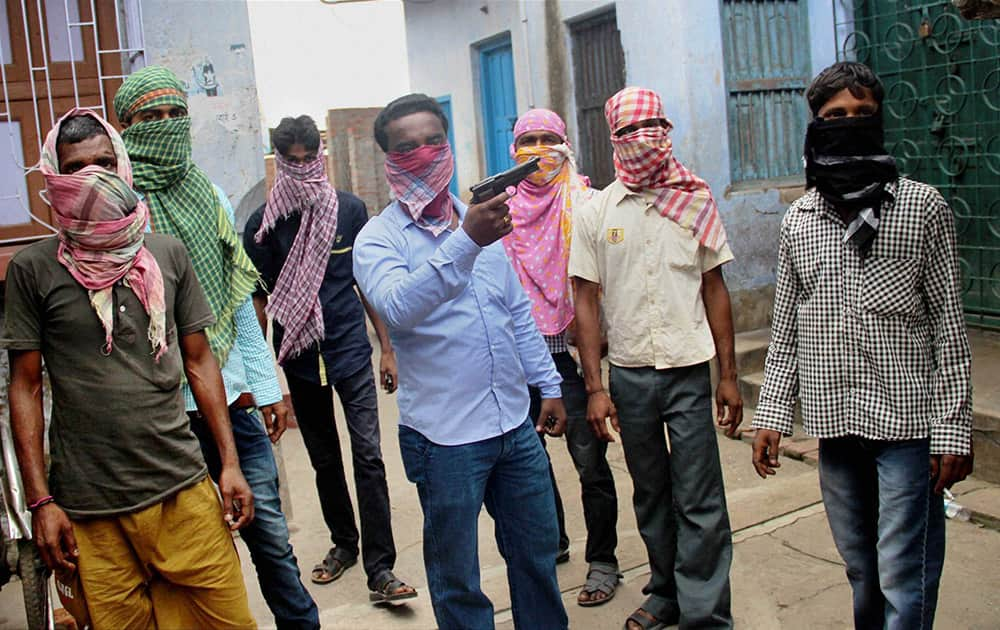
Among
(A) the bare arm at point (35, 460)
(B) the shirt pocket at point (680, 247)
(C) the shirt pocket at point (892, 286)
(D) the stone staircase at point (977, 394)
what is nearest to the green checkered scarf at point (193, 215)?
(A) the bare arm at point (35, 460)

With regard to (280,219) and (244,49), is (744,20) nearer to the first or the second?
(244,49)

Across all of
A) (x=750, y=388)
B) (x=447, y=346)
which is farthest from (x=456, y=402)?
(x=750, y=388)

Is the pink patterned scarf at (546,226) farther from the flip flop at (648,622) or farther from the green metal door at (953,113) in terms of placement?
the green metal door at (953,113)

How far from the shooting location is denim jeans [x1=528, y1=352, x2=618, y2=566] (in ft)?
13.6

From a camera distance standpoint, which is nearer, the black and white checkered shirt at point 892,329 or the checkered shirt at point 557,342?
the black and white checkered shirt at point 892,329

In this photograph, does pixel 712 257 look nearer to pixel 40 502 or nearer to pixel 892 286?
pixel 892 286

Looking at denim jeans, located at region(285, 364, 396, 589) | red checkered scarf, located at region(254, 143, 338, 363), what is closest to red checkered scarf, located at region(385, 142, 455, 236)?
red checkered scarf, located at region(254, 143, 338, 363)

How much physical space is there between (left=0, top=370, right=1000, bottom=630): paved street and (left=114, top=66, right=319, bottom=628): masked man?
902mm

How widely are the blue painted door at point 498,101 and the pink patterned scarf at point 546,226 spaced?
5.92 m

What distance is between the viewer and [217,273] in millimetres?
3424

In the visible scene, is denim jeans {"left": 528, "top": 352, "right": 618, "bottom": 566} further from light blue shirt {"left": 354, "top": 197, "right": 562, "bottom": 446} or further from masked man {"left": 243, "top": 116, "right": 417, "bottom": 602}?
light blue shirt {"left": 354, "top": 197, "right": 562, "bottom": 446}

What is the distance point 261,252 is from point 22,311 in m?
1.99

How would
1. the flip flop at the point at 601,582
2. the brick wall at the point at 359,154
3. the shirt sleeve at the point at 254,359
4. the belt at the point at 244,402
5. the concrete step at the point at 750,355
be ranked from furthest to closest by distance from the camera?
the brick wall at the point at 359,154
the concrete step at the point at 750,355
the flip flop at the point at 601,582
the shirt sleeve at the point at 254,359
the belt at the point at 244,402

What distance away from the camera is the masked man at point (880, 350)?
2811mm
